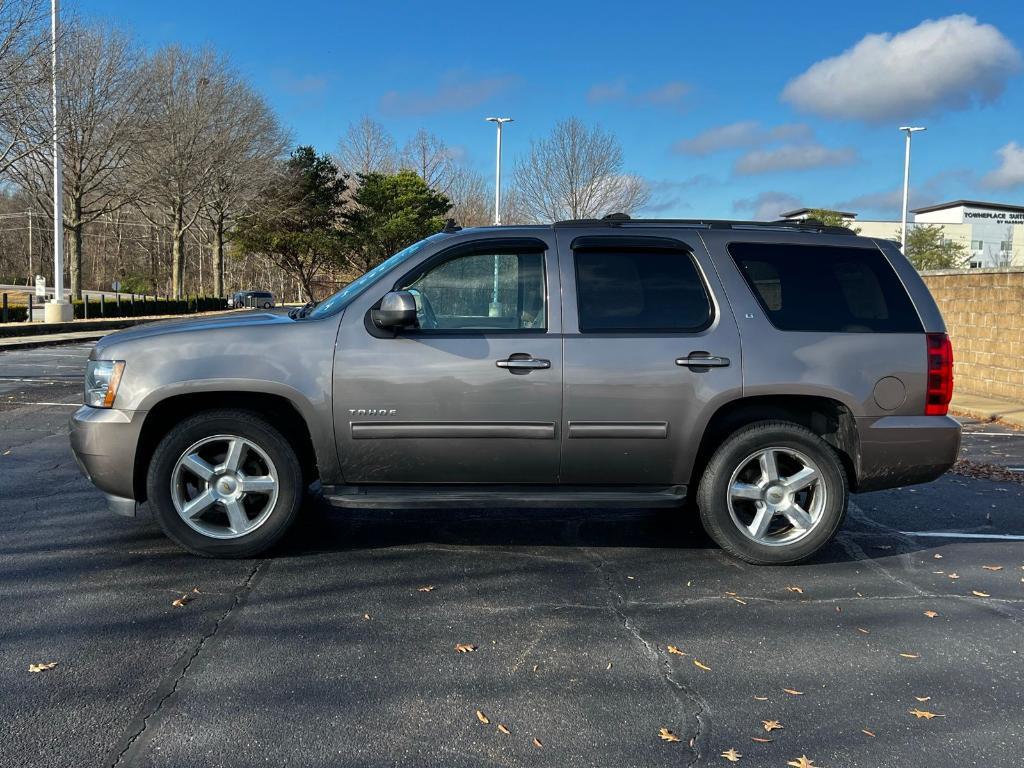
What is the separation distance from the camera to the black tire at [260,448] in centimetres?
456

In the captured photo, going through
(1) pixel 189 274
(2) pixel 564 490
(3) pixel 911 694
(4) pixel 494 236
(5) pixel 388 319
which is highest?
(1) pixel 189 274

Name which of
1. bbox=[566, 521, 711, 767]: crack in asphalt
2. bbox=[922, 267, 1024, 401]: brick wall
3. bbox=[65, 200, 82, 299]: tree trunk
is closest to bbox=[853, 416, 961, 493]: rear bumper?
bbox=[566, 521, 711, 767]: crack in asphalt

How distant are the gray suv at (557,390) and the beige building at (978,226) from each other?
8450 cm

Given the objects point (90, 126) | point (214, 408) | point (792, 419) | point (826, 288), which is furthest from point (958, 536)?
point (90, 126)

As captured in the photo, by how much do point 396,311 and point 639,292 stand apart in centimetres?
140

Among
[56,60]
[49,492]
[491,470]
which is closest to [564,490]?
[491,470]

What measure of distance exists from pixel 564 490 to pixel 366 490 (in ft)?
3.65

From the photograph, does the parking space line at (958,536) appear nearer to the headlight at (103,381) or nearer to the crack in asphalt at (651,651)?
the crack in asphalt at (651,651)

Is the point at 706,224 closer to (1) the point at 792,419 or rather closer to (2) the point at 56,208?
(1) the point at 792,419

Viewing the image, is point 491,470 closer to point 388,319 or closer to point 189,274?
point 388,319

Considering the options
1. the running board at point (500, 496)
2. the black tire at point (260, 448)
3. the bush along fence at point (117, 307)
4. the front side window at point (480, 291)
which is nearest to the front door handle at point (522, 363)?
the front side window at point (480, 291)

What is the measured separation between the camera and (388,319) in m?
4.41

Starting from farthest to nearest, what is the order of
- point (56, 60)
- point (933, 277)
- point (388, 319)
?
point (56, 60) < point (933, 277) < point (388, 319)

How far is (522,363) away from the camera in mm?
4523
